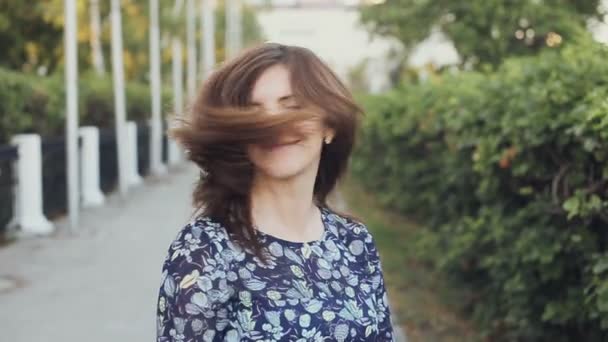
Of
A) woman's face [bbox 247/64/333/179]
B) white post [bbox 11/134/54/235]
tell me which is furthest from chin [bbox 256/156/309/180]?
white post [bbox 11/134/54/235]

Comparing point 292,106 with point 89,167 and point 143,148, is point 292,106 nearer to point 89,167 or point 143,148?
point 89,167

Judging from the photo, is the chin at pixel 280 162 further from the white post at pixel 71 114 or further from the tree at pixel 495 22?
the tree at pixel 495 22

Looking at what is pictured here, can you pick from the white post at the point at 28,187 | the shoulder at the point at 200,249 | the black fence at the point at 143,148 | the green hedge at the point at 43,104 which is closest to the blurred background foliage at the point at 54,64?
the green hedge at the point at 43,104

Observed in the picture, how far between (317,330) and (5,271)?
662 centimetres

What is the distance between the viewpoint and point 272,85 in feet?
6.86

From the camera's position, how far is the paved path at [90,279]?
245 inches

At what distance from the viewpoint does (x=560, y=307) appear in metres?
4.62

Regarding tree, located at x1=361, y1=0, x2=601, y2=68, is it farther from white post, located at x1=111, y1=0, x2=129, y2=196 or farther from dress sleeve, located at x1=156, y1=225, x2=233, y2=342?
dress sleeve, located at x1=156, y1=225, x2=233, y2=342

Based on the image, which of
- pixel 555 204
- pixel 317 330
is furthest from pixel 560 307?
pixel 317 330

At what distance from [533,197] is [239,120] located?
3.56 metres

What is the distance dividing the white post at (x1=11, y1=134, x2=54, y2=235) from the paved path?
27 cm

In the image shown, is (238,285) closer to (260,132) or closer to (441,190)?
(260,132)

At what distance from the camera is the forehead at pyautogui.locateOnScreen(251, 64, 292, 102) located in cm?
208

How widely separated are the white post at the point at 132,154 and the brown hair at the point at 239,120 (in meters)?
14.3
